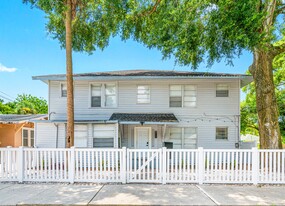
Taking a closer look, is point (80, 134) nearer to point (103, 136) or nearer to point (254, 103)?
point (103, 136)

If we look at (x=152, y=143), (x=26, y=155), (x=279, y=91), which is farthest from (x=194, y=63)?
(x=279, y=91)

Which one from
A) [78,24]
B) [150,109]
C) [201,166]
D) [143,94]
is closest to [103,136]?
[150,109]

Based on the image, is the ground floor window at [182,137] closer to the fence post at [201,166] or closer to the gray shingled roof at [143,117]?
the gray shingled roof at [143,117]

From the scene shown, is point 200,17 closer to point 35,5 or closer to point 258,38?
point 258,38

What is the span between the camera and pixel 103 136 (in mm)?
12375

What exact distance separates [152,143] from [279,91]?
44.6ft

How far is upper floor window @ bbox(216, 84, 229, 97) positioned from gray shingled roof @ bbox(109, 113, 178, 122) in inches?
127

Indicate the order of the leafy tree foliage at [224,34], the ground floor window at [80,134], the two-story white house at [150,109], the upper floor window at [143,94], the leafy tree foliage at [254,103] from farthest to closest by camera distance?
1. the leafy tree foliage at [254,103]
2. the upper floor window at [143,94]
3. the two-story white house at [150,109]
4. the ground floor window at [80,134]
5. the leafy tree foliage at [224,34]

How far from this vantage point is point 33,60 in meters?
28.9

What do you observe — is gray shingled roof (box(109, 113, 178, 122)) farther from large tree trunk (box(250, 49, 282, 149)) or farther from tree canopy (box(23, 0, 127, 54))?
large tree trunk (box(250, 49, 282, 149))

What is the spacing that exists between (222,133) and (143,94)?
17.8 feet

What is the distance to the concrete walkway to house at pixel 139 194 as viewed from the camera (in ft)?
17.0

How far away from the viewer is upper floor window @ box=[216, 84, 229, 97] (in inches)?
514

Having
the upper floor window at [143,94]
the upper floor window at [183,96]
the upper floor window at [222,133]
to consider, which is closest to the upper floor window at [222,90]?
the upper floor window at [183,96]
